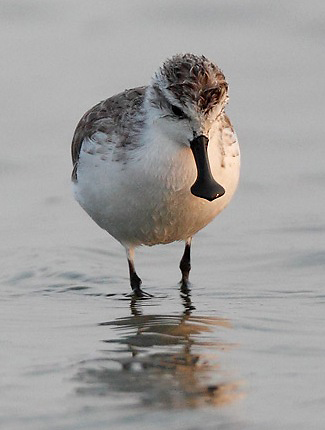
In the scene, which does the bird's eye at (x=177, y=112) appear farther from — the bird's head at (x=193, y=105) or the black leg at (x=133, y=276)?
the black leg at (x=133, y=276)

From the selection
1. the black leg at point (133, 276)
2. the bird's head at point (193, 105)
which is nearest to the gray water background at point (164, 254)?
the black leg at point (133, 276)

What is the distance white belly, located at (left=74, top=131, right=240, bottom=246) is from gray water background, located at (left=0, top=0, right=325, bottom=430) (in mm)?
537

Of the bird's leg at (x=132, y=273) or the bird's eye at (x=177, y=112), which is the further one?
the bird's leg at (x=132, y=273)

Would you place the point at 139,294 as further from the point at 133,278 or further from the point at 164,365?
the point at 164,365

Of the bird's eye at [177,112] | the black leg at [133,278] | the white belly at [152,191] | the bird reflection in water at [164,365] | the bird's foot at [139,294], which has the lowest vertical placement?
the bird reflection in water at [164,365]

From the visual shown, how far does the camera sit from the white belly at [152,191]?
8.12 m

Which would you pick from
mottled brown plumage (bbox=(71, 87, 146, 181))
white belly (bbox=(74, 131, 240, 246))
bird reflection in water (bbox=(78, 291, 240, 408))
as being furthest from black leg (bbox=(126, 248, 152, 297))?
bird reflection in water (bbox=(78, 291, 240, 408))

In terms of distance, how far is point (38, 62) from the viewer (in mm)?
15859

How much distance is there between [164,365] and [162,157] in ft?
6.44

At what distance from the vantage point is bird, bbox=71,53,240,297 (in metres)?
7.74

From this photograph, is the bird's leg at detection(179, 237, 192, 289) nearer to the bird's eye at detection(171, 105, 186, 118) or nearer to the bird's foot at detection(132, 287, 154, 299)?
the bird's foot at detection(132, 287, 154, 299)

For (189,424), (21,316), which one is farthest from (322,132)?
(189,424)

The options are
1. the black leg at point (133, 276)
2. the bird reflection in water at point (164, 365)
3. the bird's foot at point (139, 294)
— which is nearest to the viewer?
the bird reflection in water at point (164, 365)

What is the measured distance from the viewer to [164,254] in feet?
35.4
